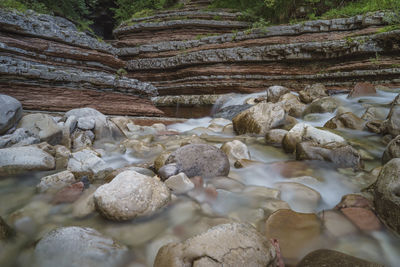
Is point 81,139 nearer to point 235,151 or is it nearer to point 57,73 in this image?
point 235,151

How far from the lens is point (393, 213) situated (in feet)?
5.27

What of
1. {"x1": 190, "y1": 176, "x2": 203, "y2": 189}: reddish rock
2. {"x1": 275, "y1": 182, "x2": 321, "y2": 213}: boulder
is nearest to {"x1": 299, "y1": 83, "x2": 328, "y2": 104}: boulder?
{"x1": 275, "y1": 182, "x2": 321, "y2": 213}: boulder

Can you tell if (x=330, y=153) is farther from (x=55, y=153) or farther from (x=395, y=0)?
(x=395, y=0)

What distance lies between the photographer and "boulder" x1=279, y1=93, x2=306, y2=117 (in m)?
5.83

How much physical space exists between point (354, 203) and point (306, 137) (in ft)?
5.41

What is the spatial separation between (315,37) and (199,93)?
4701 millimetres

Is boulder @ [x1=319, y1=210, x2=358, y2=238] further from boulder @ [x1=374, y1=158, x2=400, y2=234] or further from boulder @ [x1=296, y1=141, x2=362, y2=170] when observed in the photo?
boulder @ [x1=296, y1=141, x2=362, y2=170]

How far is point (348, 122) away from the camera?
4.34m

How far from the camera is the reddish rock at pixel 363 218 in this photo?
1.66m

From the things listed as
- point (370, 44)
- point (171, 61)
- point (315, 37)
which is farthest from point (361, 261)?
point (171, 61)

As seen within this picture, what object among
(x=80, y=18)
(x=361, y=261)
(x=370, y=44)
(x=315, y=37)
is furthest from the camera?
(x=80, y=18)

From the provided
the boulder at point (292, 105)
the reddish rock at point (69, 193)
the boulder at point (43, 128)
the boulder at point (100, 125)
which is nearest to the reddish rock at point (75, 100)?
the boulder at point (100, 125)

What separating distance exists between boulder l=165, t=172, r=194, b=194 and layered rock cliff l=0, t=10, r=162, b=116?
15.3 ft

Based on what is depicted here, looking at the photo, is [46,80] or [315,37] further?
[315,37]
